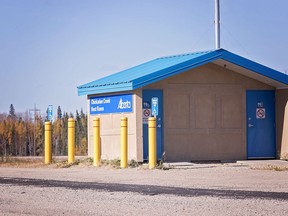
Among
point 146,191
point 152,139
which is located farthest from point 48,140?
point 146,191

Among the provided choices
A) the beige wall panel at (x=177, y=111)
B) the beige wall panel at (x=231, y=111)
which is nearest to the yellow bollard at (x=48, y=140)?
the beige wall panel at (x=177, y=111)

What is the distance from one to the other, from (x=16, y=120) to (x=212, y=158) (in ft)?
154

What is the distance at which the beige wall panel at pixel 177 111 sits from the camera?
999 inches

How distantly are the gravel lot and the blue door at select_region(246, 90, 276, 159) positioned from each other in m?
3.08

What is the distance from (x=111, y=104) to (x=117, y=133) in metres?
1.12

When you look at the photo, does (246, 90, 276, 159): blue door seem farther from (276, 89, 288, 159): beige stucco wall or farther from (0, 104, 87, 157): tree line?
(0, 104, 87, 157): tree line

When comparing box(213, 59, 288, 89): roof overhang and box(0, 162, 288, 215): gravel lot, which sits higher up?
box(213, 59, 288, 89): roof overhang

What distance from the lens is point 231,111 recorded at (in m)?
26.3

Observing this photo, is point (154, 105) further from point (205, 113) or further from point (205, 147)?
point (205, 147)

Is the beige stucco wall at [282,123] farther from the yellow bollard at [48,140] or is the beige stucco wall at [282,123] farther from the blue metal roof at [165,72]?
the yellow bollard at [48,140]

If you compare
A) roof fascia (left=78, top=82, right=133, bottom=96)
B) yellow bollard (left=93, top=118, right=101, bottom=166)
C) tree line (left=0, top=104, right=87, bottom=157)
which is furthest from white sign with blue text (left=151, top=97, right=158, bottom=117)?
tree line (left=0, top=104, right=87, bottom=157)

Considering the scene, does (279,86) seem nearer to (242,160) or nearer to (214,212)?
(242,160)

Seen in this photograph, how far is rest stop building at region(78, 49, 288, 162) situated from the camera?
2491 cm

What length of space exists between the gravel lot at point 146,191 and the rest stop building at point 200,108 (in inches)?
91.5
